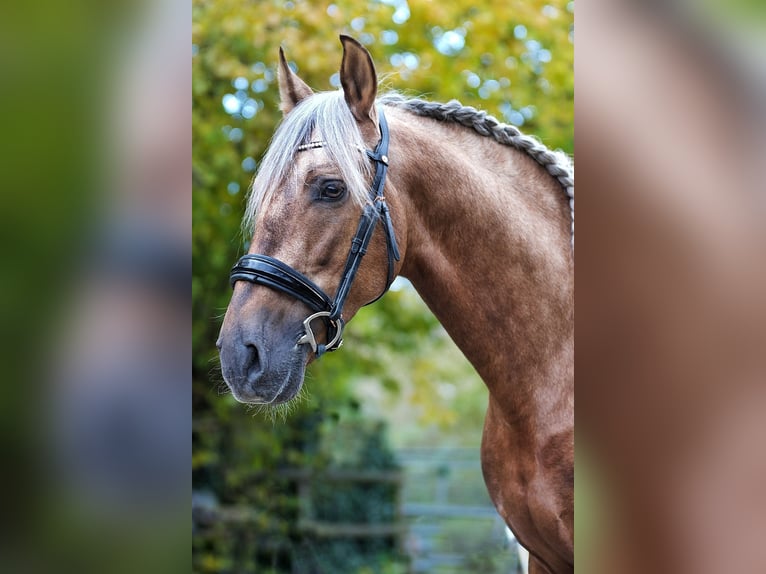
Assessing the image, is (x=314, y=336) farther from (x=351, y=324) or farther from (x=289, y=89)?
(x=351, y=324)

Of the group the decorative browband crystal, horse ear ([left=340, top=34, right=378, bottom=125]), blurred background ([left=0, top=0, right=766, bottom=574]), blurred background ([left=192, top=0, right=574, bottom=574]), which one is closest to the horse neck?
horse ear ([left=340, top=34, right=378, bottom=125])

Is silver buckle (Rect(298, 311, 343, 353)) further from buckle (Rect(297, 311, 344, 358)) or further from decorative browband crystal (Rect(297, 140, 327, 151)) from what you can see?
decorative browband crystal (Rect(297, 140, 327, 151))

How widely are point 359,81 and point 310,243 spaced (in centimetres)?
46

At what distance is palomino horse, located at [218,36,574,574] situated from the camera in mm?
1814

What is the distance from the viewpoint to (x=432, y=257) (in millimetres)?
2062

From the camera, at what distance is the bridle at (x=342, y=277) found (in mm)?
1784

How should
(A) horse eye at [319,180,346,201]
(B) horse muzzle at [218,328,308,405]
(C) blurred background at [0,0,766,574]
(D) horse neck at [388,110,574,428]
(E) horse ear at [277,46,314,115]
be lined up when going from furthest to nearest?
(E) horse ear at [277,46,314,115] < (D) horse neck at [388,110,574,428] < (A) horse eye at [319,180,346,201] < (B) horse muzzle at [218,328,308,405] < (C) blurred background at [0,0,766,574]

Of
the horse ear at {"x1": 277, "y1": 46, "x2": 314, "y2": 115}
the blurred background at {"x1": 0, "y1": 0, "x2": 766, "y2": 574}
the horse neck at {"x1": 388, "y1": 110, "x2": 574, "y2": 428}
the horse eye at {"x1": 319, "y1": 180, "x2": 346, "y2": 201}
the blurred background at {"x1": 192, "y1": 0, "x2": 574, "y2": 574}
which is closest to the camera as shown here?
the blurred background at {"x1": 0, "y1": 0, "x2": 766, "y2": 574}

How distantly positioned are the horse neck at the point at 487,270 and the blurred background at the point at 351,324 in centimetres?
132

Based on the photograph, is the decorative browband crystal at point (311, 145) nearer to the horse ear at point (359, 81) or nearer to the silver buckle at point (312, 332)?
the horse ear at point (359, 81)
